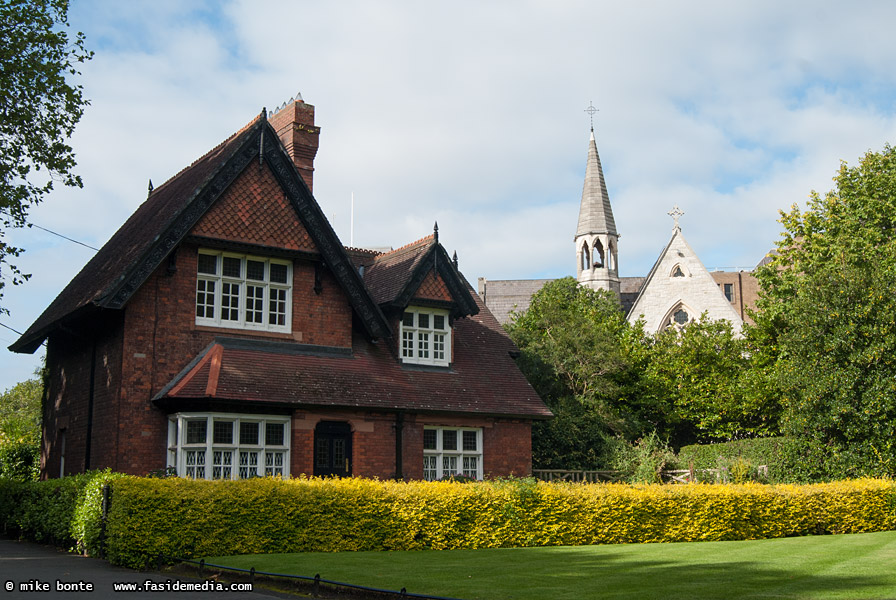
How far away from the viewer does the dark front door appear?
22.5 metres

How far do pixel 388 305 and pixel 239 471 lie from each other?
6.81m

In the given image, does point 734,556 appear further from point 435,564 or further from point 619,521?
point 435,564

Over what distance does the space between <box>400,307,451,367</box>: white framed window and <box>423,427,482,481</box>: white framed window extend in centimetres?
224

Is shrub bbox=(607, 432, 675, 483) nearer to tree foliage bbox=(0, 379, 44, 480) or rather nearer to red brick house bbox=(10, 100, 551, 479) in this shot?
red brick house bbox=(10, 100, 551, 479)

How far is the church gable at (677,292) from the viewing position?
206 ft

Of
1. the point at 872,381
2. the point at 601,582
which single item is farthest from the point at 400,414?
the point at 872,381

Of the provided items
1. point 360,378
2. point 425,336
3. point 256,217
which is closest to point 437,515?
point 360,378

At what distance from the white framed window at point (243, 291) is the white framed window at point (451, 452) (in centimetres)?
519

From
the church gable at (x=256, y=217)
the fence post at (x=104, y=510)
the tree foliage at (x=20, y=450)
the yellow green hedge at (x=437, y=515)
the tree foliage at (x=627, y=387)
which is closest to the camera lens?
the yellow green hedge at (x=437, y=515)

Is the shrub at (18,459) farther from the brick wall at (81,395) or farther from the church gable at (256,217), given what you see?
the church gable at (256,217)

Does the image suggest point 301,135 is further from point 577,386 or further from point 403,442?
point 577,386

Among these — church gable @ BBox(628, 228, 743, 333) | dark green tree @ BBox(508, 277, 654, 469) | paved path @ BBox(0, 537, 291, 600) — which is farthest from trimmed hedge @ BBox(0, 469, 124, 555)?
church gable @ BBox(628, 228, 743, 333)

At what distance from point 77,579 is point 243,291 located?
10.6 meters

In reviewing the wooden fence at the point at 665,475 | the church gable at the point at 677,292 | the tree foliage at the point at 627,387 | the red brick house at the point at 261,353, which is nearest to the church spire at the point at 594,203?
the church gable at the point at 677,292
